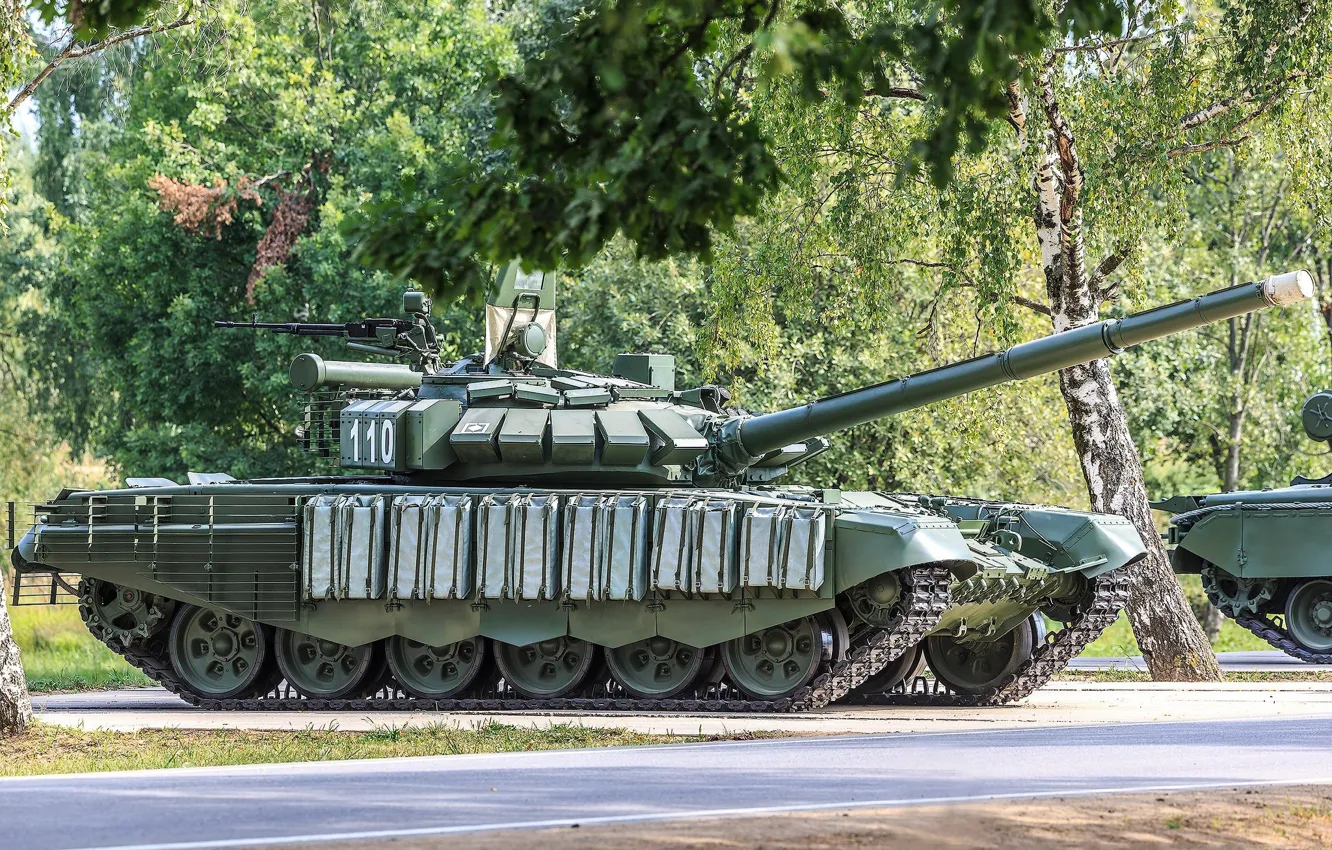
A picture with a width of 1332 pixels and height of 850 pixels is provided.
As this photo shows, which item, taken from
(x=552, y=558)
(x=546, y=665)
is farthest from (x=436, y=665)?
(x=552, y=558)

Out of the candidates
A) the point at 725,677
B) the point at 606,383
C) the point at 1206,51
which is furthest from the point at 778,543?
the point at 1206,51

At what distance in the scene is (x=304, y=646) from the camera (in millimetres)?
17750

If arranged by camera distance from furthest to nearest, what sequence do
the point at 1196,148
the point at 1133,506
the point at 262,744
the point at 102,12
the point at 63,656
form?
the point at 63,656 < the point at 1133,506 < the point at 1196,148 < the point at 262,744 < the point at 102,12

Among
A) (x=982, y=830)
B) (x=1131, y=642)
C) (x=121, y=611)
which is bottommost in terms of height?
(x=982, y=830)

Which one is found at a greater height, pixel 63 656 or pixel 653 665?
pixel 653 665

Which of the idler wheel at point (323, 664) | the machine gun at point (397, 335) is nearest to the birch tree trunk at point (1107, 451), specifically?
the machine gun at point (397, 335)

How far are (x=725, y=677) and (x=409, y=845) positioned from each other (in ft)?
29.0

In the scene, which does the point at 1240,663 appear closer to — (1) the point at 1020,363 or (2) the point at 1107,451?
(2) the point at 1107,451

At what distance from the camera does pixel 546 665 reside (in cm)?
1719

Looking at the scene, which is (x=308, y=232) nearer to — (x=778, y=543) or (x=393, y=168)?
(x=393, y=168)

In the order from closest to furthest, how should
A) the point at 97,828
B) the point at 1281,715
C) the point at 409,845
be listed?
the point at 409,845, the point at 97,828, the point at 1281,715

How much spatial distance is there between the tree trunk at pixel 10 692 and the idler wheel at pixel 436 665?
14.8 ft

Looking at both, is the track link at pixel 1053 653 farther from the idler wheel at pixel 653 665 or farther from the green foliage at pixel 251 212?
the green foliage at pixel 251 212

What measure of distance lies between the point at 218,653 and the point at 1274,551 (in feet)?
45.3
